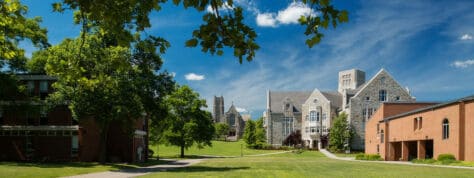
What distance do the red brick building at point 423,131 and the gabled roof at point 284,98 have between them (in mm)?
38310

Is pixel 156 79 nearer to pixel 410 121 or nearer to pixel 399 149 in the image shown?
pixel 410 121

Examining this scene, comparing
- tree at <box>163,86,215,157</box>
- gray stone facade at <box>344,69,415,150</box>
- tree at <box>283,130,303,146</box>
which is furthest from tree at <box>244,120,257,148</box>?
tree at <box>163,86,215,157</box>

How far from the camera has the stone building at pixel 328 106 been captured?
81.7 m

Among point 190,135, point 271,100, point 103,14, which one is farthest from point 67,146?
point 271,100

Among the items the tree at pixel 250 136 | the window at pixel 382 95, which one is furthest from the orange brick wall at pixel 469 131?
the tree at pixel 250 136

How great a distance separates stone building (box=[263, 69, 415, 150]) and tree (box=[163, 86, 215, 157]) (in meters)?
26.5

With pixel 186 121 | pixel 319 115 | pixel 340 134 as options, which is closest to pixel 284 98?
pixel 319 115

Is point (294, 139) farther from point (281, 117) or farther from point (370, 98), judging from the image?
point (370, 98)

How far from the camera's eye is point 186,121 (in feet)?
221

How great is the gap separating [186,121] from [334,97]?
3859 cm

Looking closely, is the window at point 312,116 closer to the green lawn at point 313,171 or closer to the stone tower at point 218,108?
the green lawn at point 313,171

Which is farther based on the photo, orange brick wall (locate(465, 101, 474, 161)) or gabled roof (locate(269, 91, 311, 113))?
gabled roof (locate(269, 91, 311, 113))

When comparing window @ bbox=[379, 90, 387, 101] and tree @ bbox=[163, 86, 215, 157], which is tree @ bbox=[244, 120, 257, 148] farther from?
tree @ bbox=[163, 86, 215, 157]

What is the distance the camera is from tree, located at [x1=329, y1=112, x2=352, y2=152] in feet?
259
